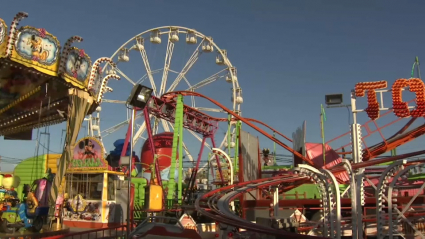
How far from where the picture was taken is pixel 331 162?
59.6ft

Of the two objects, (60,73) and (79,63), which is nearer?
(60,73)

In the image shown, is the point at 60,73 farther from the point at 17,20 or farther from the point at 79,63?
the point at 17,20

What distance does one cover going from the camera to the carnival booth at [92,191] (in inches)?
687

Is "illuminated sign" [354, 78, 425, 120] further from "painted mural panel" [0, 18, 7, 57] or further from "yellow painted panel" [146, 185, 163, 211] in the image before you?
"painted mural panel" [0, 18, 7, 57]

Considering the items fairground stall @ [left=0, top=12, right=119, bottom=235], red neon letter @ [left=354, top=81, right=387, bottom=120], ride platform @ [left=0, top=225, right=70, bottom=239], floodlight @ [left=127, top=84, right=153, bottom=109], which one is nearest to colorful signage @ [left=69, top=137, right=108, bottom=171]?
fairground stall @ [left=0, top=12, right=119, bottom=235]

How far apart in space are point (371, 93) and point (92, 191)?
39.9 feet

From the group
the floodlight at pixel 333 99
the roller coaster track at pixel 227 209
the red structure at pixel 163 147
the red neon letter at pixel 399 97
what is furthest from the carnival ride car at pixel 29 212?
the red structure at pixel 163 147

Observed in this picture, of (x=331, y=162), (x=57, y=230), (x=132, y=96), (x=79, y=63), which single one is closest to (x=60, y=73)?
(x=79, y=63)

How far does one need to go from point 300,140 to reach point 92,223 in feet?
32.6

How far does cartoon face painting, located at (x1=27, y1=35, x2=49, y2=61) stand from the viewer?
42.4 feet

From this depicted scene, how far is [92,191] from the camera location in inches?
706

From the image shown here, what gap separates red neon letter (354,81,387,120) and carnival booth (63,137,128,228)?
33.5 ft

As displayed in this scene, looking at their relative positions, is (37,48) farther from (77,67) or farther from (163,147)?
(163,147)

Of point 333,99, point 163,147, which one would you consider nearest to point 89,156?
point 333,99
